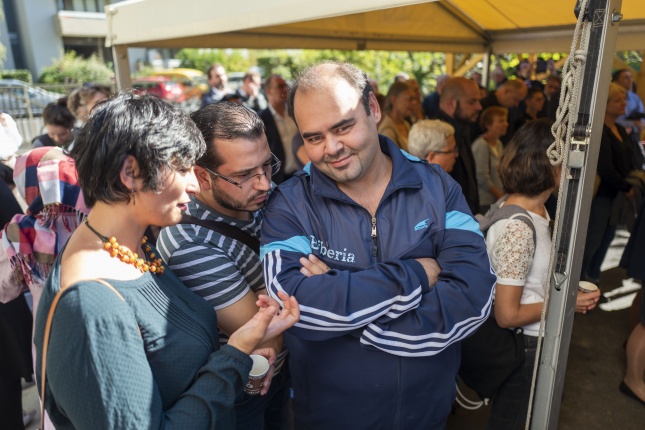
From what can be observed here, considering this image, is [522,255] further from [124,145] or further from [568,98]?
[124,145]

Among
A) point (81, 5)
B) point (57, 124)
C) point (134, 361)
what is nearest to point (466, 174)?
point (134, 361)

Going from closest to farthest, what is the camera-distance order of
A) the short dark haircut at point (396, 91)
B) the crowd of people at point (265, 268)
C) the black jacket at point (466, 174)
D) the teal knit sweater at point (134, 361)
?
the teal knit sweater at point (134, 361)
the crowd of people at point (265, 268)
the black jacket at point (466, 174)
the short dark haircut at point (396, 91)

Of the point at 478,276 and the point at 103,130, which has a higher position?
the point at 103,130

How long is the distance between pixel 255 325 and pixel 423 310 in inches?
19.1

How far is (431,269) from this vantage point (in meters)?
1.45

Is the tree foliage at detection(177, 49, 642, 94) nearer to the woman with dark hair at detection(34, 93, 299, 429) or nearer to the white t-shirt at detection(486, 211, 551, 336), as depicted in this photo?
the white t-shirt at detection(486, 211, 551, 336)

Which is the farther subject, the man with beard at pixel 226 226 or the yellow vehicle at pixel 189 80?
the yellow vehicle at pixel 189 80

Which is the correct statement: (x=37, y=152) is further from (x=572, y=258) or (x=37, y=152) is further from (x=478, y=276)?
(x=572, y=258)

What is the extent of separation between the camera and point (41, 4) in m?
24.8

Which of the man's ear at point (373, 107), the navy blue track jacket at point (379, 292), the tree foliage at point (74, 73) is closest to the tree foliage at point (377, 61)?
the tree foliage at point (74, 73)

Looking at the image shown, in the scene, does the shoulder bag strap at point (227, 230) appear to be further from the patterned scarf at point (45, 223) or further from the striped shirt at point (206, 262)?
the patterned scarf at point (45, 223)

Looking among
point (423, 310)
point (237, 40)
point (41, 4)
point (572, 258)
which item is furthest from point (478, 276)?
point (41, 4)

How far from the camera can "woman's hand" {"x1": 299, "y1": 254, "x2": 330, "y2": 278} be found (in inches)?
55.5

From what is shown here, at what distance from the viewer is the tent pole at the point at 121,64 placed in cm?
371
